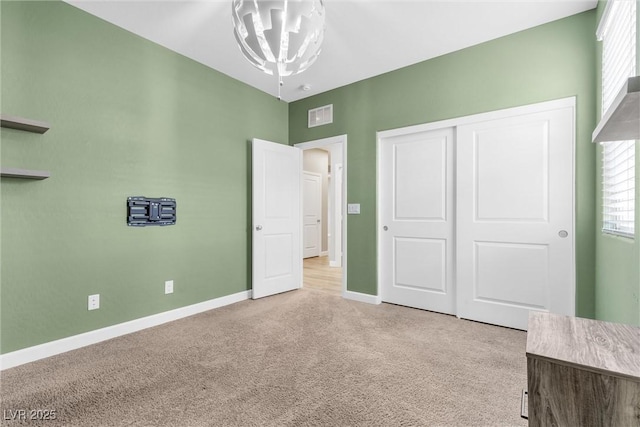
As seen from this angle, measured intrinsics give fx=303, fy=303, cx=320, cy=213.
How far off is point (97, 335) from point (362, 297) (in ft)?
8.56

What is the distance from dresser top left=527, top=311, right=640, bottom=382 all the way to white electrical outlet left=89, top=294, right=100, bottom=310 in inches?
117

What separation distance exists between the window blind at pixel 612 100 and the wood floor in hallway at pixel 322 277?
9.24 feet

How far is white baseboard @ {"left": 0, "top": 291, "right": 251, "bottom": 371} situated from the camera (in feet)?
6.93

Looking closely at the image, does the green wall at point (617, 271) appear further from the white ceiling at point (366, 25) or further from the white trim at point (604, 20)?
the white ceiling at point (366, 25)

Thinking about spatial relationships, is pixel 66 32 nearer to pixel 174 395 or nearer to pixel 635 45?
pixel 174 395

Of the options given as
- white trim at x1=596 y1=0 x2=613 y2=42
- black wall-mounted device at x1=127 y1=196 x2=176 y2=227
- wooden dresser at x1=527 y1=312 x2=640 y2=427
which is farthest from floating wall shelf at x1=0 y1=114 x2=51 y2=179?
white trim at x1=596 y1=0 x2=613 y2=42

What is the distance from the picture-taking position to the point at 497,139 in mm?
2838

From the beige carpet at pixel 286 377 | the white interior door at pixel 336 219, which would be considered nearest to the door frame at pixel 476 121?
the beige carpet at pixel 286 377

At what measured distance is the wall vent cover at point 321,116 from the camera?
3962 millimetres

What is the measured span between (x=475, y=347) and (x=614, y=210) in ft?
4.38

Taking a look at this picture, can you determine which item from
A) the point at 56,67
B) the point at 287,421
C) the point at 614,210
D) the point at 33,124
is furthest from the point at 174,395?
the point at 614,210

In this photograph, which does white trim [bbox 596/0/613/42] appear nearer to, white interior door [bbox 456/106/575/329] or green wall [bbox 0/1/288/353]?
white interior door [bbox 456/106/575/329]

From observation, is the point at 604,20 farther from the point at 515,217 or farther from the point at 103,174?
the point at 103,174

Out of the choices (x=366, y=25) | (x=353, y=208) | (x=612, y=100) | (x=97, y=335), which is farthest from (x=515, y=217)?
(x=97, y=335)
